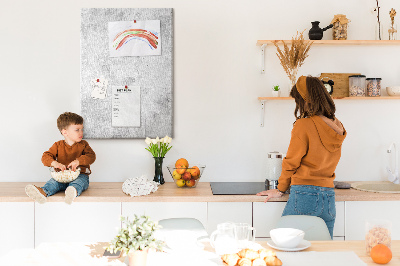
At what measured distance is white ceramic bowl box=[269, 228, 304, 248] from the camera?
165 centimetres

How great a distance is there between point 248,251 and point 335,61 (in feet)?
7.29

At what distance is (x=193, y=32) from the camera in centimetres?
330

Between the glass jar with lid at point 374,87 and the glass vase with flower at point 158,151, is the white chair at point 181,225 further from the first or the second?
the glass jar with lid at point 374,87

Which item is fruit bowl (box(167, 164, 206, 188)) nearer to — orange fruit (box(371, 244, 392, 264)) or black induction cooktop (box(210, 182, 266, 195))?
black induction cooktop (box(210, 182, 266, 195))

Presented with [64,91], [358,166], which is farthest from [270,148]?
[64,91]

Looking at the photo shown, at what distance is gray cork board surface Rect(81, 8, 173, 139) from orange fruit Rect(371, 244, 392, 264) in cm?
199

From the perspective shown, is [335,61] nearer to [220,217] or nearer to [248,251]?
[220,217]

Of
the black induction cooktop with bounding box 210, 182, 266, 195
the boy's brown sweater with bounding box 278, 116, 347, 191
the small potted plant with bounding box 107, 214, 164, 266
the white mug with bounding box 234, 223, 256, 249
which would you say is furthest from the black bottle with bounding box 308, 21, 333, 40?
the small potted plant with bounding box 107, 214, 164, 266

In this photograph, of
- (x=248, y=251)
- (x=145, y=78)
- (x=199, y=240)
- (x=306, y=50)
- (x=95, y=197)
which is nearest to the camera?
(x=248, y=251)

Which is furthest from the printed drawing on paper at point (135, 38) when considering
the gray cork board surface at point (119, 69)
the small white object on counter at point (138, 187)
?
the small white object on counter at point (138, 187)

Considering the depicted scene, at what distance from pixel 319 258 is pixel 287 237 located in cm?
14

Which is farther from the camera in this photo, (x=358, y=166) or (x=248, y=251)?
(x=358, y=166)

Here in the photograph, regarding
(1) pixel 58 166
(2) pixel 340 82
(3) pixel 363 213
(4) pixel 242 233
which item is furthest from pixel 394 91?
(1) pixel 58 166

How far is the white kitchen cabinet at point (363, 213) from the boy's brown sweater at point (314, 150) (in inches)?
15.2
